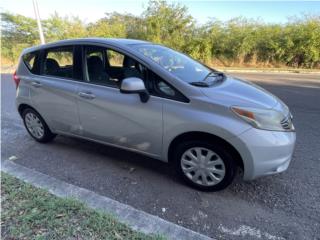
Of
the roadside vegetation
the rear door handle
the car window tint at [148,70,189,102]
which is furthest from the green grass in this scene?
the roadside vegetation

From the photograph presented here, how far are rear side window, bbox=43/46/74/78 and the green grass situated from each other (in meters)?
1.67

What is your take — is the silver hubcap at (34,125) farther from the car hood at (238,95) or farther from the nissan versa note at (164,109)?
the car hood at (238,95)

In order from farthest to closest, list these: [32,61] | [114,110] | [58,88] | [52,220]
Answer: [32,61] → [58,88] → [114,110] → [52,220]

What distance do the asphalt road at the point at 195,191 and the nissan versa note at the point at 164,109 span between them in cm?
27

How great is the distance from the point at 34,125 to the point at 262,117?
3428 mm

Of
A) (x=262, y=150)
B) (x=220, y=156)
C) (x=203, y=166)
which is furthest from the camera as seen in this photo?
(x=203, y=166)

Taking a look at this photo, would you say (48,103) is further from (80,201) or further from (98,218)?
(98,218)

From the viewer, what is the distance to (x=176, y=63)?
319 cm

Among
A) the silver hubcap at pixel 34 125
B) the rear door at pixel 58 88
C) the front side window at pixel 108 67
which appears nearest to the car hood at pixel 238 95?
the front side window at pixel 108 67

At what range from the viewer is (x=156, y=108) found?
2.69 meters

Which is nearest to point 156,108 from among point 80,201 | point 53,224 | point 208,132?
point 208,132

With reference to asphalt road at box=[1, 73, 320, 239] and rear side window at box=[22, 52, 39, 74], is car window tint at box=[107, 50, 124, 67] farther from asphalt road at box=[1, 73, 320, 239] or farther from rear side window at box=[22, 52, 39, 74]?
asphalt road at box=[1, 73, 320, 239]

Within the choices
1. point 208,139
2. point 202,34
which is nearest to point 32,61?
point 208,139

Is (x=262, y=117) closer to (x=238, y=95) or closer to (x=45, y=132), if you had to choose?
(x=238, y=95)
